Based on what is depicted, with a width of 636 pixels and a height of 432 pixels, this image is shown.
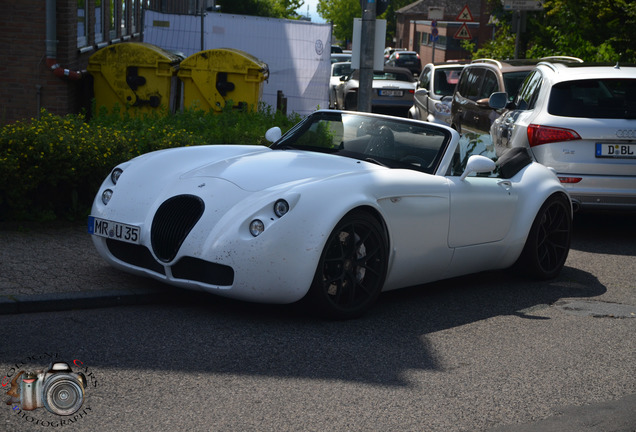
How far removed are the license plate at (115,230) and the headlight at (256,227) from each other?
0.83m

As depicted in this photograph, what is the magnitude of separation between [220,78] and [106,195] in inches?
274

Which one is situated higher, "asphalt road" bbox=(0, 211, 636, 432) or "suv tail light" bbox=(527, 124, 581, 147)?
"suv tail light" bbox=(527, 124, 581, 147)

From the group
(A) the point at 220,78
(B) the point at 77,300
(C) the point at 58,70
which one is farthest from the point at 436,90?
(B) the point at 77,300

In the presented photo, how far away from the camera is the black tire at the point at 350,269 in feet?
19.3

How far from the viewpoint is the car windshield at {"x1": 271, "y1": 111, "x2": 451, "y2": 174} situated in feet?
22.8

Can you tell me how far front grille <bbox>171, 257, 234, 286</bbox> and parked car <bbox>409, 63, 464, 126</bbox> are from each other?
1280cm

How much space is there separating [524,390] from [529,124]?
202 inches

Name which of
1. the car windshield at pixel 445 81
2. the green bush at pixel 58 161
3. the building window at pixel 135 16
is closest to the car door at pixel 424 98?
the car windshield at pixel 445 81

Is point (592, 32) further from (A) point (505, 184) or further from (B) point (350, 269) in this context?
(B) point (350, 269)

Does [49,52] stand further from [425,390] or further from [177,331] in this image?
[425,390]

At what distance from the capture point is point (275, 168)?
6.39 metres

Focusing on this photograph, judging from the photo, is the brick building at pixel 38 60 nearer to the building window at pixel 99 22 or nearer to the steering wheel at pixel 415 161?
the building window at pixel 99 22

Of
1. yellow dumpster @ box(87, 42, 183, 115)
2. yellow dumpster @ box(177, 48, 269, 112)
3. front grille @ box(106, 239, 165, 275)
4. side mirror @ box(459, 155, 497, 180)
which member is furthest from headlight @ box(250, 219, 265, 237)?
yellow dumpster @ box(177, 48, 269, 112)

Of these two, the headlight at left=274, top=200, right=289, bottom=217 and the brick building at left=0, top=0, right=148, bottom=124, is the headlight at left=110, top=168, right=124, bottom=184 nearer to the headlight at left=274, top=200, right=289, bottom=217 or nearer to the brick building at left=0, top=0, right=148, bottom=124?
the headlight at left=274, top=200, right=289, bottom=217
